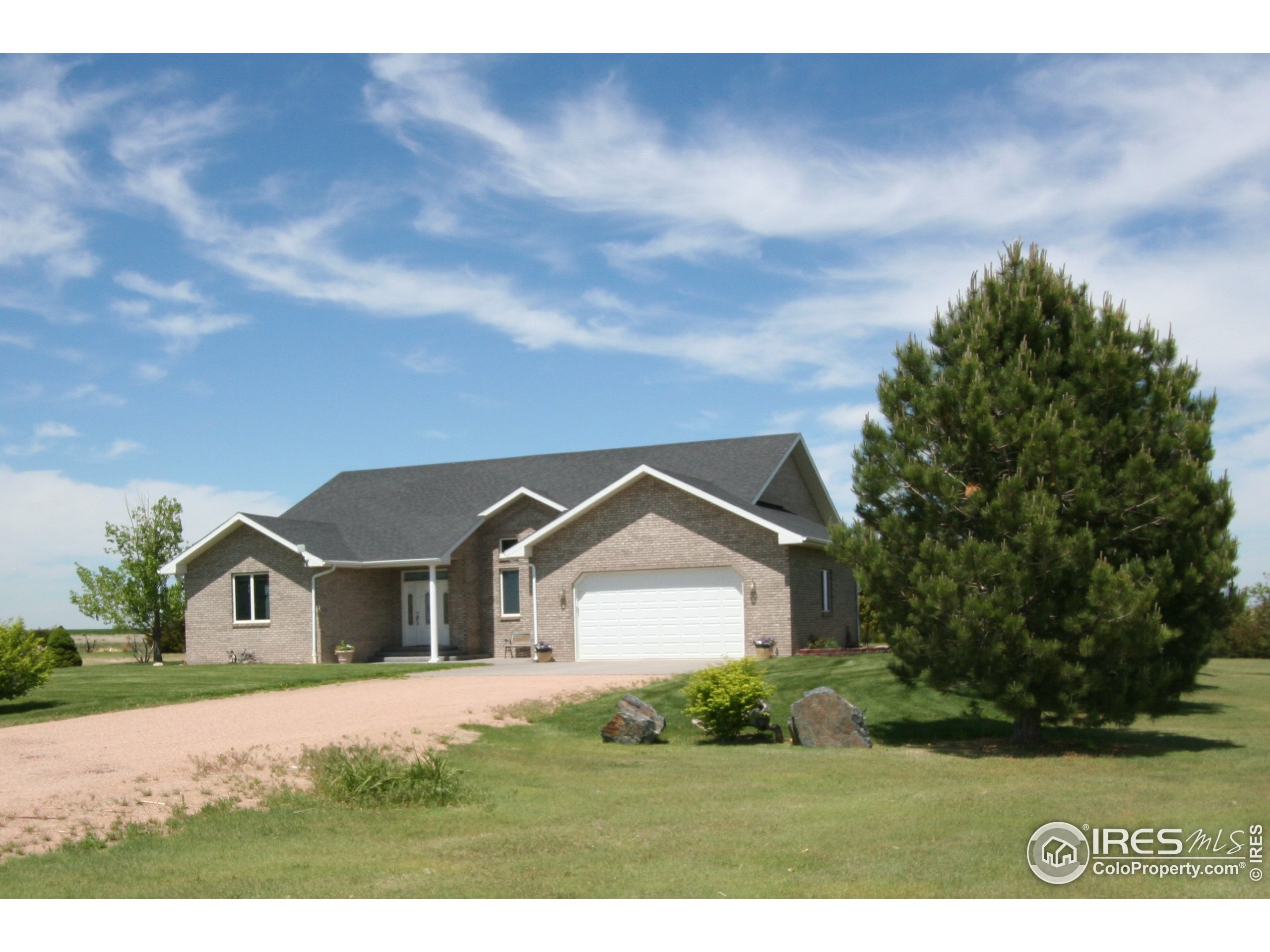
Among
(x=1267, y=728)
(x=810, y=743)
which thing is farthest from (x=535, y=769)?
(x=1267, y=728)

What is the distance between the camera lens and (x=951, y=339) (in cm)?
1461

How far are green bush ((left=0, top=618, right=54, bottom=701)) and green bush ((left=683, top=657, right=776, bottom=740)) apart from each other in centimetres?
1020

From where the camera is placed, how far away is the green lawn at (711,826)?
738 centimetres

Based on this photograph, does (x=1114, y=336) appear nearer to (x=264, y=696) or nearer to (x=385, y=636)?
(x=264, y=696)

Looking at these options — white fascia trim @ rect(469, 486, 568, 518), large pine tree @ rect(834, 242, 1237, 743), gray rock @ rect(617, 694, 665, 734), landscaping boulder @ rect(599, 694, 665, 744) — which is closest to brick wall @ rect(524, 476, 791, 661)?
white fascia trim @ rect(469, 486, 568, 518)

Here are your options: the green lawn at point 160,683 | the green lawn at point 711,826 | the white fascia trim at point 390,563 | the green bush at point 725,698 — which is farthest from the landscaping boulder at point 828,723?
the white fascia trim at point 390,563

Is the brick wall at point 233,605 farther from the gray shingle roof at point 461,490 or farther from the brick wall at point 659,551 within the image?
the brick wall at point 659,551

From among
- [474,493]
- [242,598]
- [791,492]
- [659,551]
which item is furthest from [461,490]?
[791,492]

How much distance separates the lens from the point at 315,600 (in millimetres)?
30609

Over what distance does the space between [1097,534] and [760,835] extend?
6.90 m

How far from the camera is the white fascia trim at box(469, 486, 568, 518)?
1234 inches

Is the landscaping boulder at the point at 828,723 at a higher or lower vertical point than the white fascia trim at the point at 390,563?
lower

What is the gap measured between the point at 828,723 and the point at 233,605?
21877 millimetres

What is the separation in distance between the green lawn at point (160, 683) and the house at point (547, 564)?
7.89 ft
